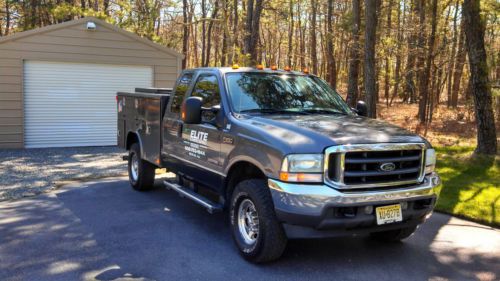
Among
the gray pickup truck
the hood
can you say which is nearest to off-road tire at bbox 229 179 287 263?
the gray pickup truck

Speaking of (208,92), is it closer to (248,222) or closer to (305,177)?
(248,222)

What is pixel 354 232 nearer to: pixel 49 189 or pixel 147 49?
pixel 49 189

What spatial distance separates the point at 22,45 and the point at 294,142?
1140 cm

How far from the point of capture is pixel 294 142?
427 centimetres

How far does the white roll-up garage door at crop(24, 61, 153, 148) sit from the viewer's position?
44.2 ft

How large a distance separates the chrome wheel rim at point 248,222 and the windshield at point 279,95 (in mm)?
1114

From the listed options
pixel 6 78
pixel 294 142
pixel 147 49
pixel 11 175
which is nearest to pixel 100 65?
pixel 147 49

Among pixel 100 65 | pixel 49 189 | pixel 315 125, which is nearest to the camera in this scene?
pixel 315 125

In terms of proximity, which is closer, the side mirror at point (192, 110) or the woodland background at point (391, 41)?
the side mirror at point (192, 110)

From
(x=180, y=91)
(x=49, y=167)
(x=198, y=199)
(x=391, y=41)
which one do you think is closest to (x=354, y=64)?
(x=391, y=41)

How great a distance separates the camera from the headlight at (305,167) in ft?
13.6

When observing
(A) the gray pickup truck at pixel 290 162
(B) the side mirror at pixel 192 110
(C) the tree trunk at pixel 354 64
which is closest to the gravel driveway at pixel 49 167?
(A) the gray pickup truck at pixel 290 162

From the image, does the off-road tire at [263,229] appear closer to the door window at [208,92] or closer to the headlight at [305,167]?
the headlight at [305,167]

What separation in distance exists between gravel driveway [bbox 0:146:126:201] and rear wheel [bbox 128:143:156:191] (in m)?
1.57
